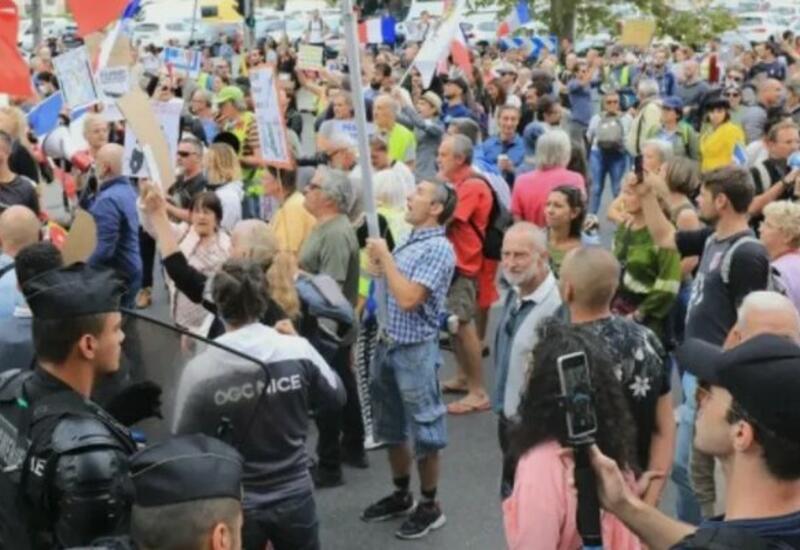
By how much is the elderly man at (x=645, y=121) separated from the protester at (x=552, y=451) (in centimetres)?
875

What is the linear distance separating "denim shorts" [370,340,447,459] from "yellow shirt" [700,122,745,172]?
5728mm

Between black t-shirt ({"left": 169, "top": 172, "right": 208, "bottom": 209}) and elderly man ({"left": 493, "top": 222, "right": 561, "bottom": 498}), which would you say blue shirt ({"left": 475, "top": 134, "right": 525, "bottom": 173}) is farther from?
elderly man ({"left": 493, "top": 222, "right": 561, "bottom": 498})

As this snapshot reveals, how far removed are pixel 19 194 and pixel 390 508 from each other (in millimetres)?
3425

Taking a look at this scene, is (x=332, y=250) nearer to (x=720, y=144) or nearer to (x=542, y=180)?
(x=542, y=180)

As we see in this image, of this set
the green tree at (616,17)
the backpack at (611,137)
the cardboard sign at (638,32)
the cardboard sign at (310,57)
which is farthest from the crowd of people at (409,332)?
the green tree at (616,17)

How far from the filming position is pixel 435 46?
10352 millimetres

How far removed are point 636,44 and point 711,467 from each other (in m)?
16.9

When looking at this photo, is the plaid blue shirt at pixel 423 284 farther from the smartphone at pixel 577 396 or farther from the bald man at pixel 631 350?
the smartphone at pixel 577 396

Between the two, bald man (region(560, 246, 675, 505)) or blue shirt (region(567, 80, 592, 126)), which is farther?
blue shirt (region(567, 80, 592, 126))

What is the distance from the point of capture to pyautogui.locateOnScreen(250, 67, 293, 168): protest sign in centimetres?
731

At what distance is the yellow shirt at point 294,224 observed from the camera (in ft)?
23.2

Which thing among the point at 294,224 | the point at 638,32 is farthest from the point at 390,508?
the point at 638,32

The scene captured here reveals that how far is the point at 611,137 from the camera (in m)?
13.0

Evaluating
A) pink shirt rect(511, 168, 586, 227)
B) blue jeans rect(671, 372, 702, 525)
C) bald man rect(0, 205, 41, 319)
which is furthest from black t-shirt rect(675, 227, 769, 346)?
bald man rect(0, 205, 41, 319)
